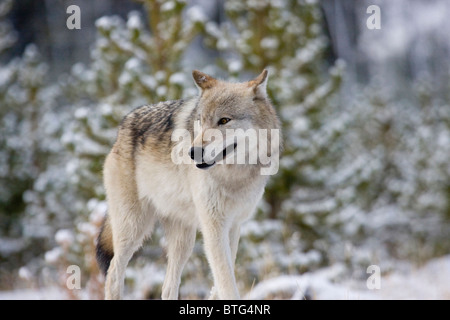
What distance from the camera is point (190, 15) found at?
8.19m

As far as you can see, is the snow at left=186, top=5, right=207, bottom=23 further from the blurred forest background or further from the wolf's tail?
the wolf's tail

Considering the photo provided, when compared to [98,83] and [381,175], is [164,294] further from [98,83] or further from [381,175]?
[381,175]

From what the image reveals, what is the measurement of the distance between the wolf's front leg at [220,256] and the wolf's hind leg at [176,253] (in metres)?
0.58

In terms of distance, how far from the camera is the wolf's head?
9.00 feet

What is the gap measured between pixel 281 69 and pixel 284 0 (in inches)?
64.9

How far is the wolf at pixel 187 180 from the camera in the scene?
Result: 2.91 meters

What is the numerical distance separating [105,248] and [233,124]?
5.64 feet

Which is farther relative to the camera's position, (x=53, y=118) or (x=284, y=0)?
(x=53, y=118)

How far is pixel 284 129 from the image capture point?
932cm

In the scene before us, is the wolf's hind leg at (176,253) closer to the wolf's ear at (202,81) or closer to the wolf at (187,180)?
the wolf at (187,180)

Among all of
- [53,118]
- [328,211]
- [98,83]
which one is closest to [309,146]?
[328,211]

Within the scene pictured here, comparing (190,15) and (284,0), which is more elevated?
(284,0)

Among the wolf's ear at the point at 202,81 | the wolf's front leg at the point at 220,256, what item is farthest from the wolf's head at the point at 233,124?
the wolf's front leg at the point at 220,256

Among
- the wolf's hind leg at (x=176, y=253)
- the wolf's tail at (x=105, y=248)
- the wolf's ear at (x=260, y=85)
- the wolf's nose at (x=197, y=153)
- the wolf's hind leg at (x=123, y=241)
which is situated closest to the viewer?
the wolf's nose at (x=197, y=153)
